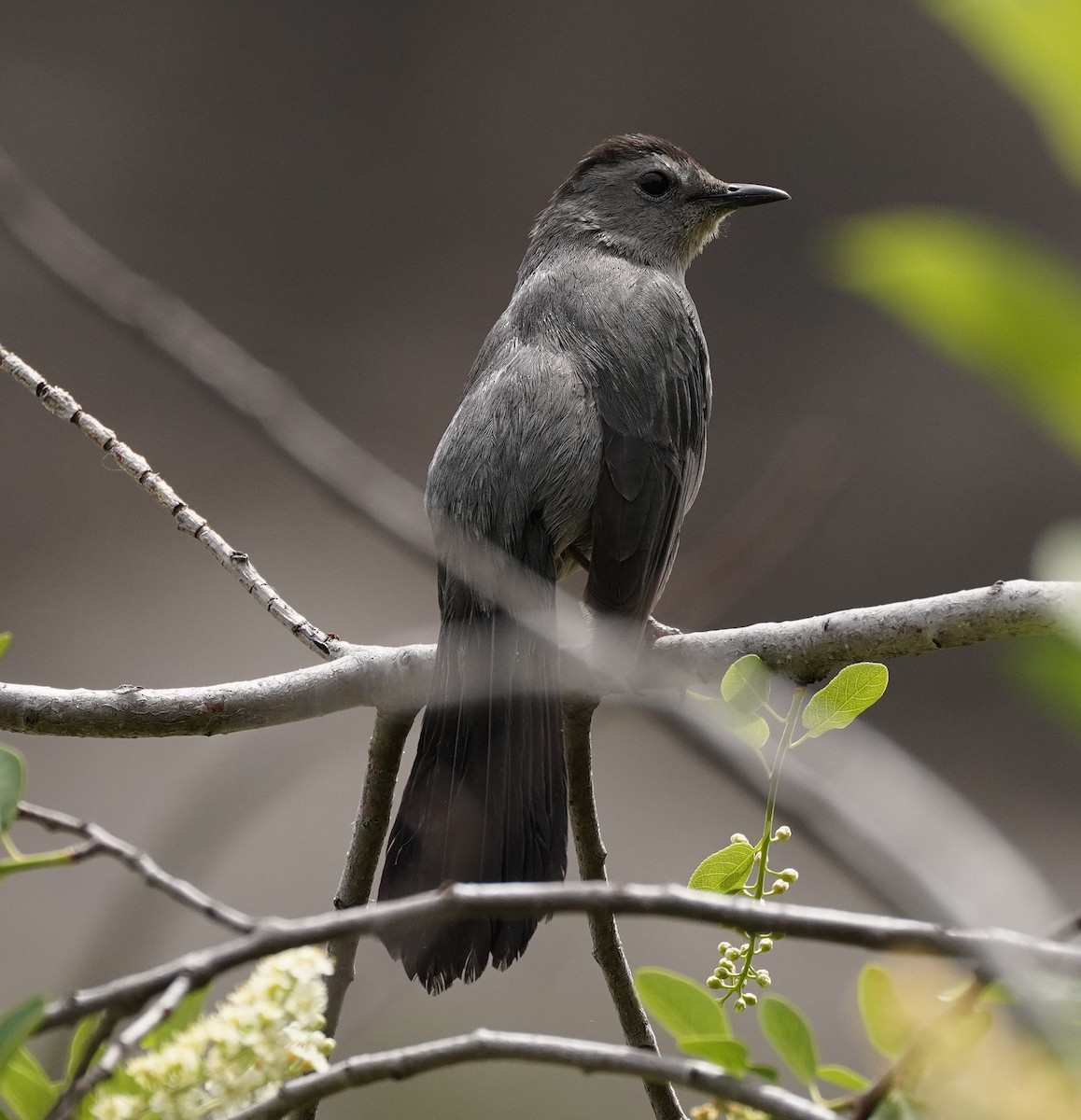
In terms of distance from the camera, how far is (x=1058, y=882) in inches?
247

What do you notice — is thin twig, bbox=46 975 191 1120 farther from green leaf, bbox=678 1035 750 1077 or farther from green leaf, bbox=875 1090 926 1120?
green leaf, bbox=875 1090 926 1120

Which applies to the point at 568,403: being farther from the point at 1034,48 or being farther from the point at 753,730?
the point at 1034,48

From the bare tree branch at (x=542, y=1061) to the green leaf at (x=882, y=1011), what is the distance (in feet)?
0.40

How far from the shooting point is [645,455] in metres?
2.46

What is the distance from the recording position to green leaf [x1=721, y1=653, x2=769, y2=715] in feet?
4.17

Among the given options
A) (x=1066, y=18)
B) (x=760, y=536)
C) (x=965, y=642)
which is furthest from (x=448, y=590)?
(x=1066, y=18)

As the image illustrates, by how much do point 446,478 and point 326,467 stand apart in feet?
4.74

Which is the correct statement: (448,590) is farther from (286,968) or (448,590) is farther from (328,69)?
(328,69)

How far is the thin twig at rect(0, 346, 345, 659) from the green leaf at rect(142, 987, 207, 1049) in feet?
2.96

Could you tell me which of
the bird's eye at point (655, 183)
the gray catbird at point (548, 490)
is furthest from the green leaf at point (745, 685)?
the bird's eye at point (655, 183)

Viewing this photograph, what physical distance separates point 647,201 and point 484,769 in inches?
71.5

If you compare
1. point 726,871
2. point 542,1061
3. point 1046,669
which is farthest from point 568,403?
point 1046,669

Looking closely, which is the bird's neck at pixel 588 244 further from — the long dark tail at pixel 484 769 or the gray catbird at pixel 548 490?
the long dark tail at pixel 484 769

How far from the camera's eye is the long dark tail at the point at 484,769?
6.18 feet
